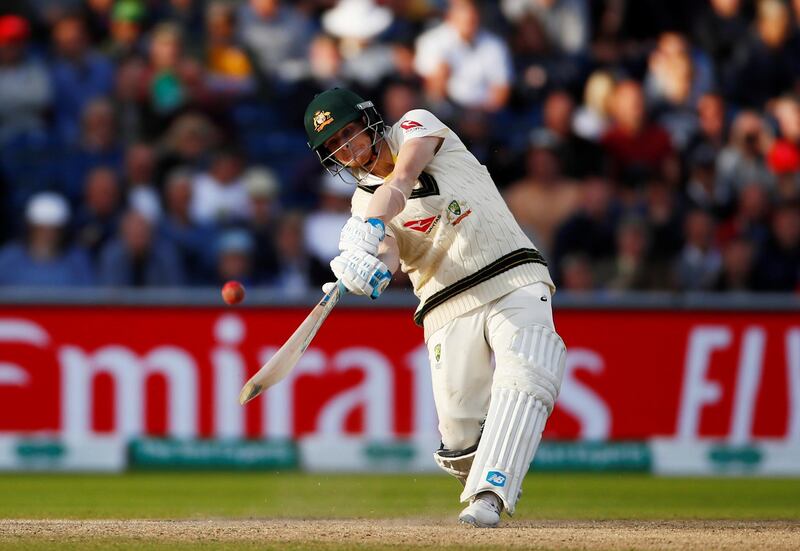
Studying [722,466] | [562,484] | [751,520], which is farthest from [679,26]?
[751,520]

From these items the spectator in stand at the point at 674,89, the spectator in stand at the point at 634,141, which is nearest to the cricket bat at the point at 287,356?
the spectator in stand at the point at 634,141

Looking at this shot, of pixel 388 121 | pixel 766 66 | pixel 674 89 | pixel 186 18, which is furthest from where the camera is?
pixel 766 66

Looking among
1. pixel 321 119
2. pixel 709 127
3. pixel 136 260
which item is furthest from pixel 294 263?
pixel 321 119

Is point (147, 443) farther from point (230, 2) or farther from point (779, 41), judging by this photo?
point (779, 41)

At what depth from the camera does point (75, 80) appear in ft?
42.1

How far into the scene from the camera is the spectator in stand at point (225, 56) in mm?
13250

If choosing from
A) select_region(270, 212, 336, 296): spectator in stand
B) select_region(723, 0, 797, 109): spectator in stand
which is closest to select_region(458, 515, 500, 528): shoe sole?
select_region(270, 212, 336, 296): spectator in stand

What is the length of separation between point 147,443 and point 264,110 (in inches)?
150

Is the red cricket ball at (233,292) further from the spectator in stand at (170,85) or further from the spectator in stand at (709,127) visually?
the spectator in stand at (709,127)

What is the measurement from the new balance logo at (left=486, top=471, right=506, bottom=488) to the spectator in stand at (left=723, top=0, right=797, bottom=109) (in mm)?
9117

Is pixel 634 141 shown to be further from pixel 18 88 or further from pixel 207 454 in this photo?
pixel 18 88

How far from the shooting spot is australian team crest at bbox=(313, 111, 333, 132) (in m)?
6.23

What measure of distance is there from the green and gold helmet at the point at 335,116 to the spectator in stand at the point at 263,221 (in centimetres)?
536

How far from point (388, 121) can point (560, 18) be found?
8.88 ft
